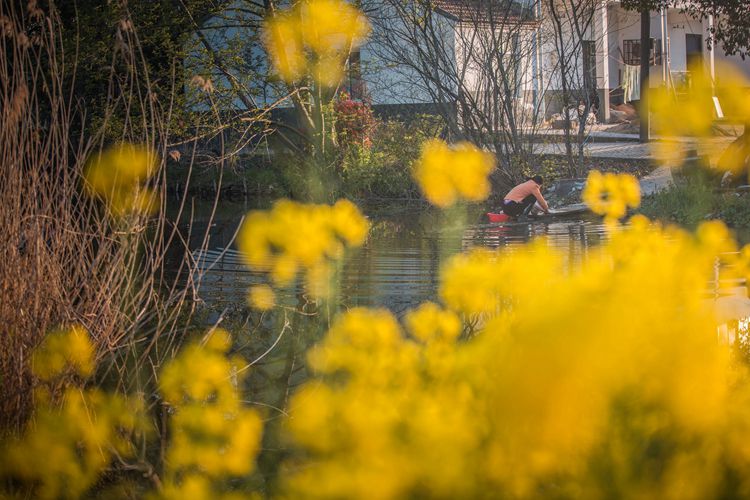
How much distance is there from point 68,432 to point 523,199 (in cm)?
1108

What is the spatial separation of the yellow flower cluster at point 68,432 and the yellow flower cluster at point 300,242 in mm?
1515

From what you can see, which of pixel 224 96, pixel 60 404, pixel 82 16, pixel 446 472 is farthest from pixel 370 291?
pixel 446 472

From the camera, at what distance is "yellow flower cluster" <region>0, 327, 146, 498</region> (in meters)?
3.53

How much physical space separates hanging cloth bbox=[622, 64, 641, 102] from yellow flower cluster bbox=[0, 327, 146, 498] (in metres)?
26.0

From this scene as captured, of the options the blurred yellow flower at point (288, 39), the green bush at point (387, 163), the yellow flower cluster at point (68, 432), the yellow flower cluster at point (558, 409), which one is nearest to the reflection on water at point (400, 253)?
the green bush at point (387, 163)

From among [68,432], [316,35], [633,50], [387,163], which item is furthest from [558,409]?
[633,50]

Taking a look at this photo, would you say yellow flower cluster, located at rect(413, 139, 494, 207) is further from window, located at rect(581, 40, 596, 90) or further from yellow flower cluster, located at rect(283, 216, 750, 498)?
yellow flower cluster, located at rect(283, 216, 750, 498)

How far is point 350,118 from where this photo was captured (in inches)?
610

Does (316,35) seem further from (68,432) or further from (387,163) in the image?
(387,163)

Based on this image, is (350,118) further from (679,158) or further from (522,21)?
(679,158)

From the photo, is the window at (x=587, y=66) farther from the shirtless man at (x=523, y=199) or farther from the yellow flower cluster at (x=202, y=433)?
the yellow flower cluster at (x=202, y=433)

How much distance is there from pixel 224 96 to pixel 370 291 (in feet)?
7.80

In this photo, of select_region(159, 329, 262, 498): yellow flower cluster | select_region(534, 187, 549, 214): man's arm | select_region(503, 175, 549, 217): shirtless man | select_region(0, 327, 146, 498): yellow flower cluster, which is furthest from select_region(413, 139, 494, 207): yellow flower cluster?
select_region(0, 327, 146, 498): yellow flower cluster

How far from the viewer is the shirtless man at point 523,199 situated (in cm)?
1410
